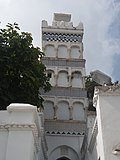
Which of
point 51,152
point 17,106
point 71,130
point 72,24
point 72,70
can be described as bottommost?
point 51,152

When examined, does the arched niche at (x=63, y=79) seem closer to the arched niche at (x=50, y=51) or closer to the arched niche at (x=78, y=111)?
the arched niche at (x=50, y=51)

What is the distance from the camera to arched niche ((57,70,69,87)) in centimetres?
2447

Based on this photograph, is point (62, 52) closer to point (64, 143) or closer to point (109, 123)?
point (64, 143)

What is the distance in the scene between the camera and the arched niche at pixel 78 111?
2311 cm

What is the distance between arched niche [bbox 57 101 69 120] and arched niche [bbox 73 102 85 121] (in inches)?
21.8

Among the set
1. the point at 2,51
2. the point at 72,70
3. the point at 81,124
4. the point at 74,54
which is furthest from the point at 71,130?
the point at 2,51

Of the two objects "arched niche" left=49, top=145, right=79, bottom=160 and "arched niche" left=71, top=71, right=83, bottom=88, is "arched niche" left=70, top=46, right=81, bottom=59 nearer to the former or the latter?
"arched niche" left=71, top=71, right=83, bottom=88

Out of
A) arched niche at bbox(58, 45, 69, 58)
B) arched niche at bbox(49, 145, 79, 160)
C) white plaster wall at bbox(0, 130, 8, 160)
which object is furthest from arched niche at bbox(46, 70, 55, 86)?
white plaster wall at bbox(0, 130, 8, 160)

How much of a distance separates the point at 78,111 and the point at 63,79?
2951 mm

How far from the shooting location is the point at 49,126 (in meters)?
22.0

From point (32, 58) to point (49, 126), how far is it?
6.77 m

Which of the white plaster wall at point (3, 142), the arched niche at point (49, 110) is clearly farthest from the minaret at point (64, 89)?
the white plaster wall at point (3, 142)

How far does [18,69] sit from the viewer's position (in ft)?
53.6

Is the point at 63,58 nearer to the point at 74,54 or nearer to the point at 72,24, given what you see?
the point at 74,54
